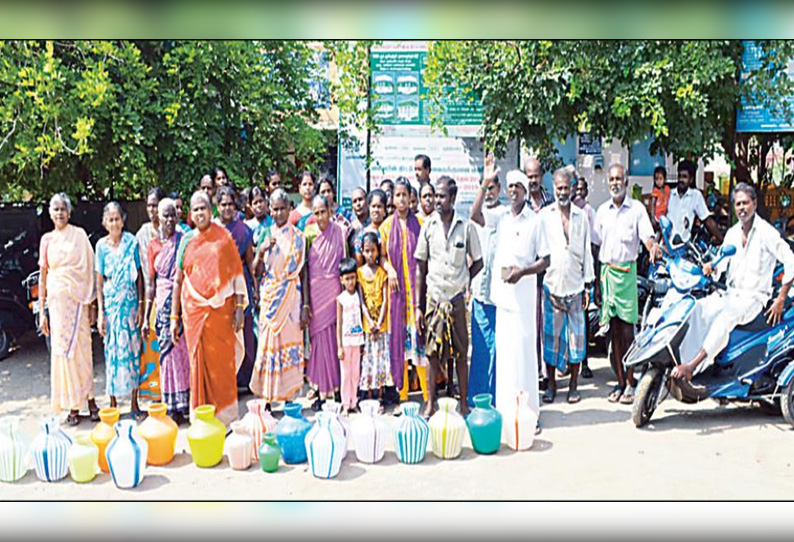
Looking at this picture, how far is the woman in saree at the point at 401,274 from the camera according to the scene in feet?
20.6

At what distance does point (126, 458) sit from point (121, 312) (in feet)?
5.04

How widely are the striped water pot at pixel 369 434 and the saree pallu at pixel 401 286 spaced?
108 centimetres

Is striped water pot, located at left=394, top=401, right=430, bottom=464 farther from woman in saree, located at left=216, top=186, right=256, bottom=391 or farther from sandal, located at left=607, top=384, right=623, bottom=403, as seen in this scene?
sandal, located at left=607, top=384, right=623, bottom=403

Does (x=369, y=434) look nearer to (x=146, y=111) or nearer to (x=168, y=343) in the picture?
(x=168, y=343)

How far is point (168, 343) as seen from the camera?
5.92 metres

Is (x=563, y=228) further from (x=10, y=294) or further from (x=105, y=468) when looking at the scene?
(x=10, y=294)

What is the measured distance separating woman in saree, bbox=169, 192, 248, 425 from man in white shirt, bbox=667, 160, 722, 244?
537cm

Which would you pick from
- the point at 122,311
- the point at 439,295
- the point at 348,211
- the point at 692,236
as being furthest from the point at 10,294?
the point at 692,236

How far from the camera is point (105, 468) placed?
200 inches

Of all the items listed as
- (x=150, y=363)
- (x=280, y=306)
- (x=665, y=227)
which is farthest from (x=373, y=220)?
(x=665, y=227)

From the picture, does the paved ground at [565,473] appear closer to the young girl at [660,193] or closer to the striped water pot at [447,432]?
the striped water pot at [447,432]

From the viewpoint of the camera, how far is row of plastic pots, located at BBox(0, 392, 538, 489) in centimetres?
488

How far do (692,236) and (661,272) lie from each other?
2.89 meters

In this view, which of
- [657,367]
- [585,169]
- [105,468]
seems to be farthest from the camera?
[585,169]
